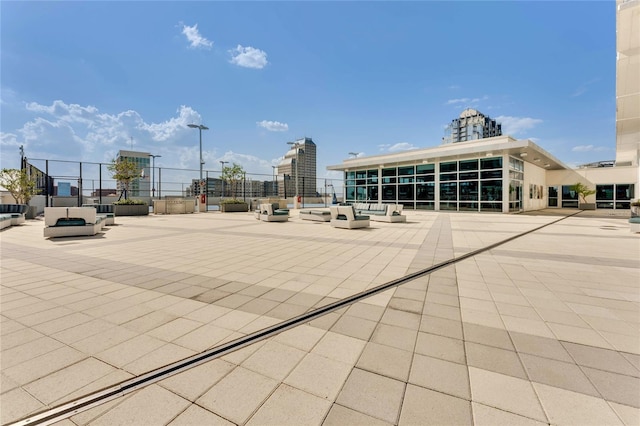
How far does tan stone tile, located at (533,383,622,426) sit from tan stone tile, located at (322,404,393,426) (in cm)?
116

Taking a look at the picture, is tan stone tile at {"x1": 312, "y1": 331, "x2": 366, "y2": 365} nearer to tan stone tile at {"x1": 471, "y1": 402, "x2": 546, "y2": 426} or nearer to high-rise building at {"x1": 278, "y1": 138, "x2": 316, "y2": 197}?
tan stone tile at {"x1": 471, "y1": 402, "x2": 546, "y2": 426}

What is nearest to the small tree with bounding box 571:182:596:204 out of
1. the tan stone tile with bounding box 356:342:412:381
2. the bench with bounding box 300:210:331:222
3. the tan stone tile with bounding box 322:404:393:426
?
the bench with bounding box 300:210:331:222

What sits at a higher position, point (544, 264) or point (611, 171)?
point (611, 171)

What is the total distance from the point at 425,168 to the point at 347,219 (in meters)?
16.6

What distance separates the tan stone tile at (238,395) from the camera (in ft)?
6.21

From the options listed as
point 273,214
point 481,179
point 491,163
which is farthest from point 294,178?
point 491,163

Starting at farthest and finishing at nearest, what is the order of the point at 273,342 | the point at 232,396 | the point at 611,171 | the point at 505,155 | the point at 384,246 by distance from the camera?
the point at 611,171, the point at 505,155, the point at 384,246, the point at 273,342, the point at 232,396

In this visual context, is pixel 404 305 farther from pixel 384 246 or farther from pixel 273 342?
pixel 384 246

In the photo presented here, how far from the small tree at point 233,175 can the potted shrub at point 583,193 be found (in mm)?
35313

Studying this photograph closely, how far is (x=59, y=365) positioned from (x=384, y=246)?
7.18m

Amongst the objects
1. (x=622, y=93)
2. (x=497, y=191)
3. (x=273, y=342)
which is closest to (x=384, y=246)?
(x=273, y=342)

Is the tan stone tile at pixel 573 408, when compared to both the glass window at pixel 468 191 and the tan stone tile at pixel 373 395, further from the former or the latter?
the glass window at pixel 468 191

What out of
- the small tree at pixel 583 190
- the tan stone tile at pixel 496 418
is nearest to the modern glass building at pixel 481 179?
the small tree at pixel 583 190

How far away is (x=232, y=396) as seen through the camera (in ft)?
6.72
